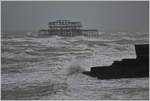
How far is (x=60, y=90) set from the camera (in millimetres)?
6516

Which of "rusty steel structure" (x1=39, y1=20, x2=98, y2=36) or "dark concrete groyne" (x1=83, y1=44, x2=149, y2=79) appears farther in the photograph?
"rusty steel structure" (x1=39, y1=20, x2=98, y2=36)

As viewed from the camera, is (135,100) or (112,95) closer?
(135,100)

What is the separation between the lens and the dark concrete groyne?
24.1ft

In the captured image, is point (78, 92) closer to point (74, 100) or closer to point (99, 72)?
point (74, 100)

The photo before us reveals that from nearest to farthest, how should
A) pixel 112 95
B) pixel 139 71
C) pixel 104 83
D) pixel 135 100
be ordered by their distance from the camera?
pixel 135 100 → pixel 112 95 → pixel 104 83 → pixel 139 71

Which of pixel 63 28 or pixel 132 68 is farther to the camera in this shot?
pixel 63 28

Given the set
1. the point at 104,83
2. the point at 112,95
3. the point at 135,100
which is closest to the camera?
the point at 135,100

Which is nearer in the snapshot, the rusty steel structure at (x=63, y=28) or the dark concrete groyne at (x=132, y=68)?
the dark concrete groyne at (x=132, y=68)

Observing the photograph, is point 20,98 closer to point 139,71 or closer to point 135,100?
point 135,100

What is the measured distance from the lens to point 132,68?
295 inches

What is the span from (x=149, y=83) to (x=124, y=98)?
1235 millimetres

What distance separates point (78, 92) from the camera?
612 cm

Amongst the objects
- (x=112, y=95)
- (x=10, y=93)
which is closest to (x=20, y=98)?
(x=10, y=93)

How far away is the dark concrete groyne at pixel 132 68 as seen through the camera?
7350mm
